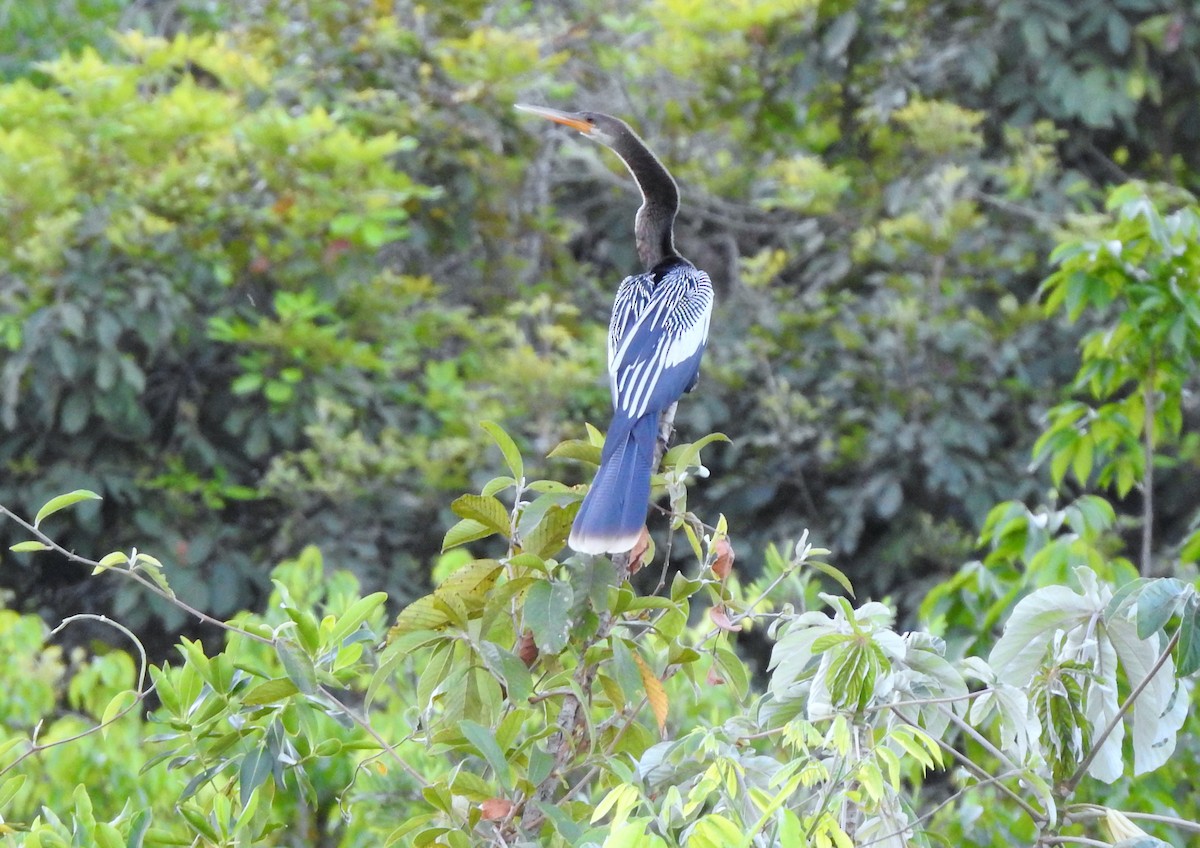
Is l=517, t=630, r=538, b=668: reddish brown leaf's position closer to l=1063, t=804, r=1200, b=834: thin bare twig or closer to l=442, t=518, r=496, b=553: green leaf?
l=442, t=518, r=496, b=553: green leaf

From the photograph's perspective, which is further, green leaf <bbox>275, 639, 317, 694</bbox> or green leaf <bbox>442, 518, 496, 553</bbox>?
green leaf <bbox>442, 518, 496, 553</bbox>

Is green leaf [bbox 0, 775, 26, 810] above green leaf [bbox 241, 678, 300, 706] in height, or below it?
below

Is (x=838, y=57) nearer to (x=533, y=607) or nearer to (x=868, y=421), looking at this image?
(x=868, y=421)

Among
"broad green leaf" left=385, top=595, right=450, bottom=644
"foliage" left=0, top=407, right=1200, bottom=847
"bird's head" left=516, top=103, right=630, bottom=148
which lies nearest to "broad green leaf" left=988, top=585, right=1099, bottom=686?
"foliage" left=0, top=407, right=1200, bottom=847

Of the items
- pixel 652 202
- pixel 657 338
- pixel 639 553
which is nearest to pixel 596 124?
pixel 652 202

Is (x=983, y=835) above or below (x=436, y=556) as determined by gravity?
above

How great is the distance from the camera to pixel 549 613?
1666mm

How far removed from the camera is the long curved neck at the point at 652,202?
298 cm

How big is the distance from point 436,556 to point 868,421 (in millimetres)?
1730

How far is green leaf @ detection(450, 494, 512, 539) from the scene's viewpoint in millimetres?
1765

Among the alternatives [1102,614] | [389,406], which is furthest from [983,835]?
[389,406]

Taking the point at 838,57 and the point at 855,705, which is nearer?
the point at 855,705

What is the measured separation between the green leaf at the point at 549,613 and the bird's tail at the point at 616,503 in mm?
81

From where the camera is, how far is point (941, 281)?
218 inches
